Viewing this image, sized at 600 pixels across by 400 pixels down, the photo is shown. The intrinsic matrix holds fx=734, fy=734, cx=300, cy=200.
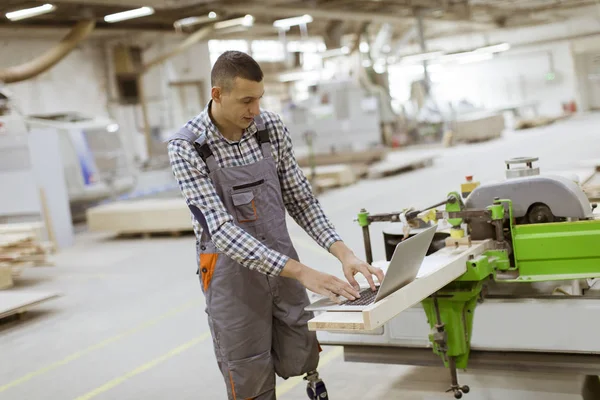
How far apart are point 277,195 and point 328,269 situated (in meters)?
4.67

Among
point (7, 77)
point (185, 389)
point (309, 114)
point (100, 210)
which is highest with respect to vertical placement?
point (7, 77)

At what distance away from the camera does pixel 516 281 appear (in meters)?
3.62

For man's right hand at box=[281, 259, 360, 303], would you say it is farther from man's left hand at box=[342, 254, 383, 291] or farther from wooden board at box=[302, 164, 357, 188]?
wooden board at box=[302, 164, 357, 188]

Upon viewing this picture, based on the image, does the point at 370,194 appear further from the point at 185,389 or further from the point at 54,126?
the point at 185,389

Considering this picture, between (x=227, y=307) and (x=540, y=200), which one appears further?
(x=540, y=200)

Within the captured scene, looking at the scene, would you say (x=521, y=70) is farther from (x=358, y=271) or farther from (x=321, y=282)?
(x=321, y=282)

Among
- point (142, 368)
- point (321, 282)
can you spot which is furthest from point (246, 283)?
point (142, 368)

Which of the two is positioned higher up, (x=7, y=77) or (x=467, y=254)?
(x=7, y=77)

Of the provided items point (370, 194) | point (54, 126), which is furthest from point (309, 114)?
point (54, 126)

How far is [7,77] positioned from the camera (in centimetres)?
1223

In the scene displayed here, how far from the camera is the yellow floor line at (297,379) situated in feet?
13.8

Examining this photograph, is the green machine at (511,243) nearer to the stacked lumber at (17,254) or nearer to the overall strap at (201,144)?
the overall strap at (201,144)

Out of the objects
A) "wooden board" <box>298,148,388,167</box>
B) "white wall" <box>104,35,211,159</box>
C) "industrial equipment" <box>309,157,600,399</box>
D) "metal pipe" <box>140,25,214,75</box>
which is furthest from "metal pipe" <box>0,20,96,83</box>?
"industrial equipment" <box>309,157,600,399</box>

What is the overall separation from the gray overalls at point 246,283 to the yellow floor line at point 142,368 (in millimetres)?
2098
